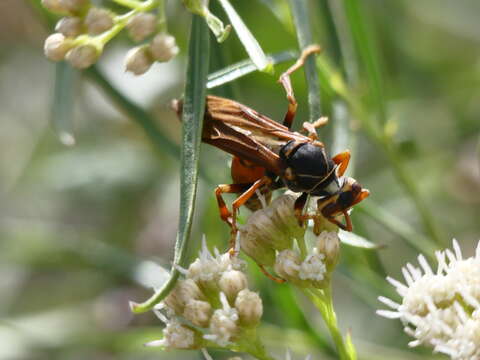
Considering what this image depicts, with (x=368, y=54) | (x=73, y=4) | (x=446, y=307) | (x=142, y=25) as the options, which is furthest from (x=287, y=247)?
(x=368, y=54)

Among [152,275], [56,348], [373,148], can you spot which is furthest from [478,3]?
[56,348]

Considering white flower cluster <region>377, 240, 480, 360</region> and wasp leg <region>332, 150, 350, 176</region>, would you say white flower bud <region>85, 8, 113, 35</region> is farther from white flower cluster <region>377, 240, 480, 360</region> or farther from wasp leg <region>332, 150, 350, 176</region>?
white flower cluster <region>377, 240, 480, 360</region>

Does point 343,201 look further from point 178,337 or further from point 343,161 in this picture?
point 178,337

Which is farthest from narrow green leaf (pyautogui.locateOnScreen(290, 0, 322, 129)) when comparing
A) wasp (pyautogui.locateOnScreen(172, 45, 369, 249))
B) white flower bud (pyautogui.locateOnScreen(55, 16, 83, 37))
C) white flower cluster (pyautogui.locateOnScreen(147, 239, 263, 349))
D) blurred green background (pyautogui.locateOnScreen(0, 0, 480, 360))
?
blurred green background (pyautogui.locateOnScreen(0, 0, 480, 360))

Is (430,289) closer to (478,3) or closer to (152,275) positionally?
(152,275)

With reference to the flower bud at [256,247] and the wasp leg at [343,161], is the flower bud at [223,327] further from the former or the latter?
the wasp leg at [343,161]

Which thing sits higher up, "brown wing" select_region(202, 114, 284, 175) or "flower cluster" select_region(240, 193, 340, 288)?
"brown wing" select_region(202, 114, 284, 175)
